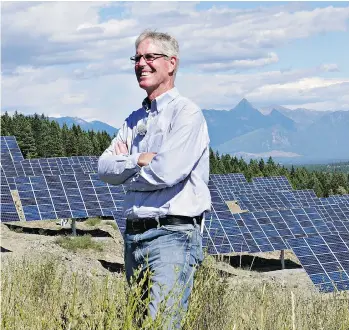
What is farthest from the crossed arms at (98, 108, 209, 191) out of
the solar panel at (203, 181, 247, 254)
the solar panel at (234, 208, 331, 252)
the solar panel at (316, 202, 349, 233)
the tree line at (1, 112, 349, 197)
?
the tree line at (1, 112, 349, 197)

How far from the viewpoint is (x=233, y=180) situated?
157 ft

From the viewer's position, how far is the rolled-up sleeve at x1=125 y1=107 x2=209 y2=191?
3979 mm

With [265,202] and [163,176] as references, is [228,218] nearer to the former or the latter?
[163,176]

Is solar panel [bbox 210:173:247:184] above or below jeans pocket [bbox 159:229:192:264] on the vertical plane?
below

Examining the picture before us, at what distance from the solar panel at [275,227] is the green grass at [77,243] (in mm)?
4806

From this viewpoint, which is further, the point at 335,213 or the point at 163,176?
the point at 335,213

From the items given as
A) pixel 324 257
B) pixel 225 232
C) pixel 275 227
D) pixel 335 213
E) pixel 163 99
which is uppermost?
pixel 163 99

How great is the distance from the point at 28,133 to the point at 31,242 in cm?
5283

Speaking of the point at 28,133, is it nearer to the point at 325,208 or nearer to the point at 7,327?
the point at 325,208

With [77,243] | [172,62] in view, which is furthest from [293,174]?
[172,62]

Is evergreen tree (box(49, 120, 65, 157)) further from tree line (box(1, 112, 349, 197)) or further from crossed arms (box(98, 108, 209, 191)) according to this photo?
crossed arms (box(98, 108, 209, 191))

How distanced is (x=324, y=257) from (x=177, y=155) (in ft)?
40.4

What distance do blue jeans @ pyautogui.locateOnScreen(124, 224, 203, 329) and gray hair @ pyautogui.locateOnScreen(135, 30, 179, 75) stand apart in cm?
115

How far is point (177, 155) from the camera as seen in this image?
4.03m
